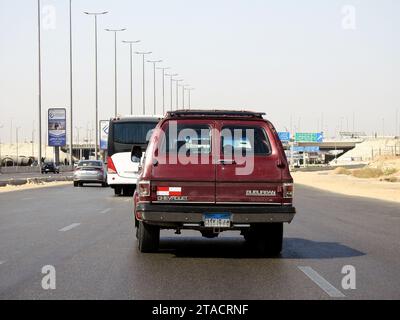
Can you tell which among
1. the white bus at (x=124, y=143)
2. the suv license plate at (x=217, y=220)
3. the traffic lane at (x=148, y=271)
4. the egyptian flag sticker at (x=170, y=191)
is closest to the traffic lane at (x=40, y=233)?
the traffic lane at (x=148, y=271)

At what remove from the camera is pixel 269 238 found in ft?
40.7

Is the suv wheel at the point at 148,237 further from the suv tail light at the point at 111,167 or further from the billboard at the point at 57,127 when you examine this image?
the billboard at the point at 57,127

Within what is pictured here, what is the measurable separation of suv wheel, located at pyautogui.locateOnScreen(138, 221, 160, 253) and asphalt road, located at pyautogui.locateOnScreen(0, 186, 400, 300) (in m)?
0.27

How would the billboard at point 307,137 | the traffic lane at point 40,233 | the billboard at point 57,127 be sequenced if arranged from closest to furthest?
the traffic lane at point 40,233, the billboard at point 57,127, the billboard at point 307,137

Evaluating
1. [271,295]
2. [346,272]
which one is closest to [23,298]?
[271,295]

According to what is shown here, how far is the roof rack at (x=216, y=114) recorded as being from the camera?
12047mm

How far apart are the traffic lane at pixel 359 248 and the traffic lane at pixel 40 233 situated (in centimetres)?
378

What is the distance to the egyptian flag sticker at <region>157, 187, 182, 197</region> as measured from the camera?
37.7 feet

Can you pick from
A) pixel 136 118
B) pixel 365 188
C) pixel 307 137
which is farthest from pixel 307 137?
pixel 136 118

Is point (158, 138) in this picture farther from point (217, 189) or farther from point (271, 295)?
point (271, 295)

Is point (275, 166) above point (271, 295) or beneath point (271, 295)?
above

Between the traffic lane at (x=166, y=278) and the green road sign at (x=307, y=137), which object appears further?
the green road sign at (x=307, y=137)
